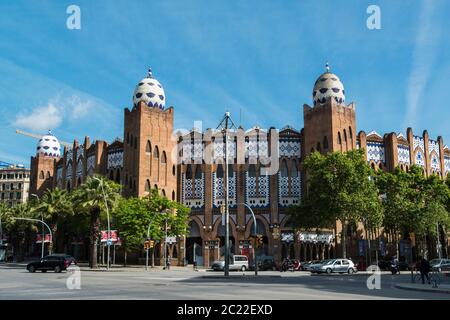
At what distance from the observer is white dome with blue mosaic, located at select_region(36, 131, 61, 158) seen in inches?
3019

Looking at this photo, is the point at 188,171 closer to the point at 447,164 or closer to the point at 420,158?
the point at 420,158

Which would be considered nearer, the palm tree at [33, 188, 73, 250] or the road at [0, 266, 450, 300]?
the road at [0, 266, 450, 300]

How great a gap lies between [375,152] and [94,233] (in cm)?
3331

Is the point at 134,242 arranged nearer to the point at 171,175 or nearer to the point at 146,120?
the point at 171,175

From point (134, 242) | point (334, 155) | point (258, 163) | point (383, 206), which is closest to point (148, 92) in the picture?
point (258, 163)

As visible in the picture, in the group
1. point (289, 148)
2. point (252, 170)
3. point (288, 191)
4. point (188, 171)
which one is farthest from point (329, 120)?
point (188, 171)

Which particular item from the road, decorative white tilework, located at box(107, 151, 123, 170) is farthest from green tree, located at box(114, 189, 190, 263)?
the road

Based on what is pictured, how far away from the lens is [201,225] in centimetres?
5850

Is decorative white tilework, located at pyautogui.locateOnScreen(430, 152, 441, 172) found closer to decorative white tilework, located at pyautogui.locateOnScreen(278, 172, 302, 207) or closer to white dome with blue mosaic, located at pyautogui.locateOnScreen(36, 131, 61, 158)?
decorative white tilework, located at pyautogui.locateOnScreen(278, 172, 302, 207)

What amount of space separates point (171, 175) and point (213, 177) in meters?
4.98

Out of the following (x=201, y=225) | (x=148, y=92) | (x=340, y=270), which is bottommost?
(x=340, y=270)

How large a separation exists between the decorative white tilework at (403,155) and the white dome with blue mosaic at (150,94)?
29008 millimetres

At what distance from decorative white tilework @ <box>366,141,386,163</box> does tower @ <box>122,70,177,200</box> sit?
76.0 feet

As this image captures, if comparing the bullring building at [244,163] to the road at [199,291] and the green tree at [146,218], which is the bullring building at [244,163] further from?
the road at [199,291]
